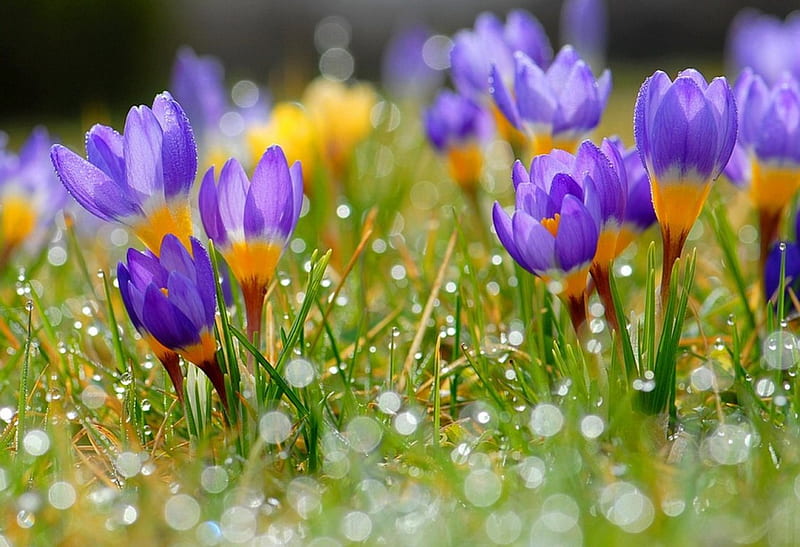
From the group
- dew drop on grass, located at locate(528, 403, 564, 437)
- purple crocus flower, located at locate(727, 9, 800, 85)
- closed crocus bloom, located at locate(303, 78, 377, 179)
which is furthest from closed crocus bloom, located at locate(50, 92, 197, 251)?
purple crocus flower, located at locate(727, 9, 800, 85)

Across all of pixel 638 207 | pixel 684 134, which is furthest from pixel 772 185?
pixel 684 134

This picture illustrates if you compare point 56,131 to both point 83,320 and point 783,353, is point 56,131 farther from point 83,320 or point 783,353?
point 783,353

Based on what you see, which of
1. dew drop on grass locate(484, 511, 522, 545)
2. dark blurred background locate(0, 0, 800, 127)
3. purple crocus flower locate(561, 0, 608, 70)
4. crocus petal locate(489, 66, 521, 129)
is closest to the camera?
dew drop on grass locate(484, 511, 522, 545)

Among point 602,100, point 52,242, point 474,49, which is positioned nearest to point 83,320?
point 52,242

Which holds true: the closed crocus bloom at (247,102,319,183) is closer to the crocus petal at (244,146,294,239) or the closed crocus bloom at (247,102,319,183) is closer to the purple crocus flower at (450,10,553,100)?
the purple crocus flower at (450,10,553,100)

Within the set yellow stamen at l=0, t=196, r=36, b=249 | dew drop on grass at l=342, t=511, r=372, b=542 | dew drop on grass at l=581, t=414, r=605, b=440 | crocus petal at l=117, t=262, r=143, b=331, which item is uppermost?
crocus petal at l=117, t=262, r=143, b=331

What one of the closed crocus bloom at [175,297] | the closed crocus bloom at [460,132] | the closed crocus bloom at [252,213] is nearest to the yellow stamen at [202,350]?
the closed crocus bloom at [175,297]

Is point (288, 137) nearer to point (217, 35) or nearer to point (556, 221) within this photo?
point (556, 221)
